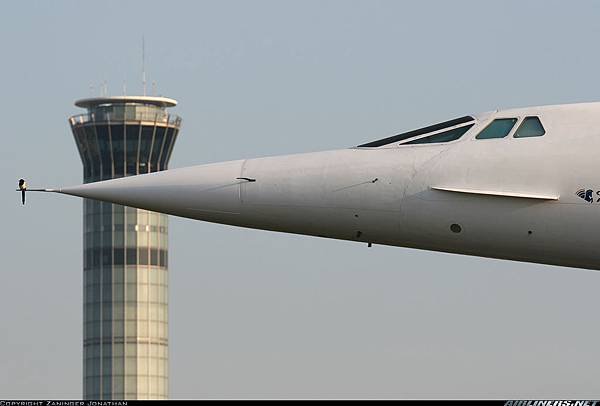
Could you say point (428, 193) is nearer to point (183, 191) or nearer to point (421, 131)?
point (421, 131)

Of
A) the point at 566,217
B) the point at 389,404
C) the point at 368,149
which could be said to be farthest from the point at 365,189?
the point at 389,404

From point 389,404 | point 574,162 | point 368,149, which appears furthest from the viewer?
point 368,149

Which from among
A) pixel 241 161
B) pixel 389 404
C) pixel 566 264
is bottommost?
pixel 389 404

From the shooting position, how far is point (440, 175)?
1105 inches

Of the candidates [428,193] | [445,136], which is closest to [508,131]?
[445,136]

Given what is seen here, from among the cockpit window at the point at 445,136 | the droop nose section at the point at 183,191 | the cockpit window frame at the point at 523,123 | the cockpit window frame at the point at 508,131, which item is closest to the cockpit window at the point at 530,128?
the cockpit window frame at the point at 523,123

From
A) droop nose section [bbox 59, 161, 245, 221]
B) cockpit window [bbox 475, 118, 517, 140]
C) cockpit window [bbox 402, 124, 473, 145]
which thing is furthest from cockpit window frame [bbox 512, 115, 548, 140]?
droop nose section [bbox 59, 161, 245, 221]

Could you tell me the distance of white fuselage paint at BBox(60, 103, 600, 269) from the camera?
27.5m

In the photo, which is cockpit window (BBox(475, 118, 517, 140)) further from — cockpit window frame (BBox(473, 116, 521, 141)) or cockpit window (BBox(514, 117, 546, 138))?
cockpit window (BBox(514, 117, 546, 138))

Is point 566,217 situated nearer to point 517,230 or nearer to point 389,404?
point 517,230

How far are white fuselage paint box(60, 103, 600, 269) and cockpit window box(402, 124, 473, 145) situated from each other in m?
0.16

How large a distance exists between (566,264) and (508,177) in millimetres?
2064

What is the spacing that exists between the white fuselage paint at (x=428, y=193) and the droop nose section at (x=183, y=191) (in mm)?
18

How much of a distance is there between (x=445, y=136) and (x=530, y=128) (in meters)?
1.53
